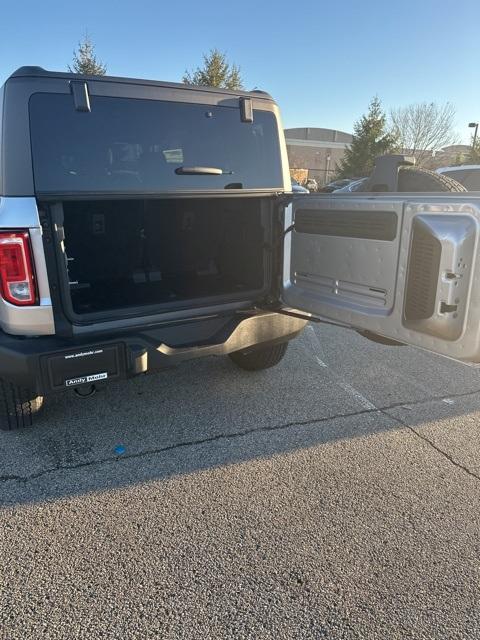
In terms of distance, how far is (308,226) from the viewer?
10.7ft

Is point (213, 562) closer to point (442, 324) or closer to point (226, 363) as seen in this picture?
point (442, 324)

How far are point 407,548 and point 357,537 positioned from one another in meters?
0.24

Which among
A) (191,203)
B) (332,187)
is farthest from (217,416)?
(332,187)

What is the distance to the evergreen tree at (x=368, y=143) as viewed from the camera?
1231 inches

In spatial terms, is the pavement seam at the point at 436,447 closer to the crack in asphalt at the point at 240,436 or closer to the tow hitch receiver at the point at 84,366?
the crack in asphalt at the point at 240,436

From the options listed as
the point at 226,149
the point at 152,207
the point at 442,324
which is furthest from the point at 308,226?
the point at 152,207

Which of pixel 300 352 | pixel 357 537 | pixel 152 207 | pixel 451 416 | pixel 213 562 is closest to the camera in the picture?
pixel 213 562

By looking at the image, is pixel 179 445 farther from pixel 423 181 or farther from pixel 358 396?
pixel 423 181

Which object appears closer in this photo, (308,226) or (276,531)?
(276,531)

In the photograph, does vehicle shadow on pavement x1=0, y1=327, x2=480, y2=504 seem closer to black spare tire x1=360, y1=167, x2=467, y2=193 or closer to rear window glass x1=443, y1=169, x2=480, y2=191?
black spare tire x1=360, y1=167, x2=467, y2=193

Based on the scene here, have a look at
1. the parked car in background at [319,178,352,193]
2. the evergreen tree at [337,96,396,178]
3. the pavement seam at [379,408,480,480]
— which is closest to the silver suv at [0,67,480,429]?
the pavement seam at [379,408,480,480]

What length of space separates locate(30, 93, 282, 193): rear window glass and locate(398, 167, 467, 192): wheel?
972mm

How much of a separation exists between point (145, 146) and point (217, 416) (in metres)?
1.94

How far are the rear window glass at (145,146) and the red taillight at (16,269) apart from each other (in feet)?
0.99
